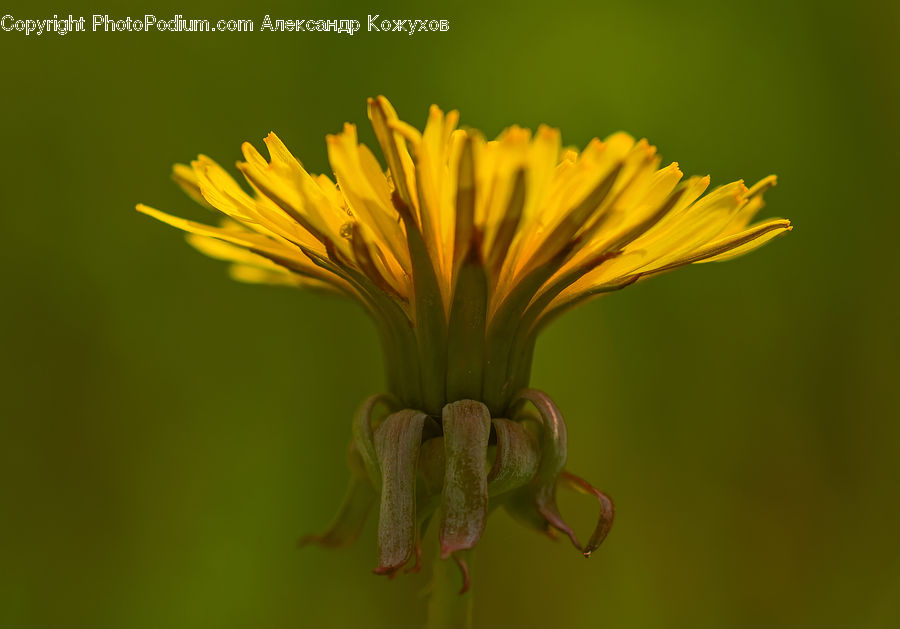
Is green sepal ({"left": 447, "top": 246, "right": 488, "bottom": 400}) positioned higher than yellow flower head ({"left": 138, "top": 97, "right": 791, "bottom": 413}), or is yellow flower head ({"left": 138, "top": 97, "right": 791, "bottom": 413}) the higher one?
yellow flower head ({"left": 138, "top": 97, "right": 791, "bottom": 413})

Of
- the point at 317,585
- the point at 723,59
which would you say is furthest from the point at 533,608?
the point at 723,59

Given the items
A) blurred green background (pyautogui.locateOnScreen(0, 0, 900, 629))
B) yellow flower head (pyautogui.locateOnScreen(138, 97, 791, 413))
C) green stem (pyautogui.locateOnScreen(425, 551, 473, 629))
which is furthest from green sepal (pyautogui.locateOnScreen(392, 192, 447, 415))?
blurred green background (pyautogui.locateOnScreen(0, 0, 900, 629))

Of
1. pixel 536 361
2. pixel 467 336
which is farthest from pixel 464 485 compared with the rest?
pixel 536 361

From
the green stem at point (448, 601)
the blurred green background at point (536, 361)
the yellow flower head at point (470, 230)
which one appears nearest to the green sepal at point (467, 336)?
the yellow flower head at point (470, 230)

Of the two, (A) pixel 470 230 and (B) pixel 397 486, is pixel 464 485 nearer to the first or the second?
(B) pixel 397 486

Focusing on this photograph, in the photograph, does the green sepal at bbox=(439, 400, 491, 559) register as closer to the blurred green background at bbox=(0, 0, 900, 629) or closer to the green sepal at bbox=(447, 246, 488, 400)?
the green sepal at bbox=(447, 246, 488, 400)

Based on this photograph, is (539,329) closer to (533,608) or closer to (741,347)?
(533,608)

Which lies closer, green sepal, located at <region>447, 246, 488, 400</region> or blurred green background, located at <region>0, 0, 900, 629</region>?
green sepal, located at <region>447, 246, 488, 400</region>
